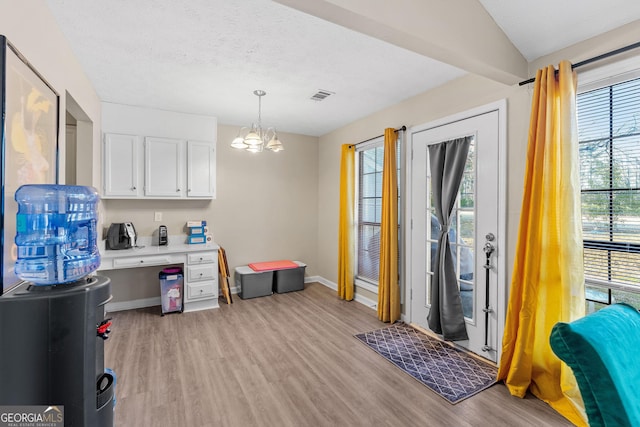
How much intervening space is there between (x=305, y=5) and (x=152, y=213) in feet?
11.9

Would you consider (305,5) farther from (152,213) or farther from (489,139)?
A: (152,213)

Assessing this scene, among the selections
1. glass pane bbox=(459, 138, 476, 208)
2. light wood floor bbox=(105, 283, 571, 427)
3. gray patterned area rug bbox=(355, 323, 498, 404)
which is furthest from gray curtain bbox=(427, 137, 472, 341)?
light wood floor bbox=(105, 283, 571, 427)

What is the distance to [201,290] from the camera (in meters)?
3.90

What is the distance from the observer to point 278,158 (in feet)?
16.5

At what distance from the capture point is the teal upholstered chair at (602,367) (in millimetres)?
837

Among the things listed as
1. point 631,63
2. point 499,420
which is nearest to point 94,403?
point 499,420

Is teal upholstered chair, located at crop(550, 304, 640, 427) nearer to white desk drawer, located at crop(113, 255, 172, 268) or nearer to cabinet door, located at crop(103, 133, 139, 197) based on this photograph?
white desk drawer, located at crop(113, 255, 172, 268)

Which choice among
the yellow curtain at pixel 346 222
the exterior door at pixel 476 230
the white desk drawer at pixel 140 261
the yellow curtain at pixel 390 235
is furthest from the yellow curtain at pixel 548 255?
the white desk drawer at pixel 140 261

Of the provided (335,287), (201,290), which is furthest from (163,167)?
(335,287)

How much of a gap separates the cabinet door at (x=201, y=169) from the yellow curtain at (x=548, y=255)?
11.9 feet

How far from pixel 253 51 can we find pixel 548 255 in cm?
265

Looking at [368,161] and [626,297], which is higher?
[368,161]

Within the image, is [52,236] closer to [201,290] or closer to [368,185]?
[201,290]

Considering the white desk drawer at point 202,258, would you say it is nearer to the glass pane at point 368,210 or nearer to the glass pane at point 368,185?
the glass pane at point 368,210
